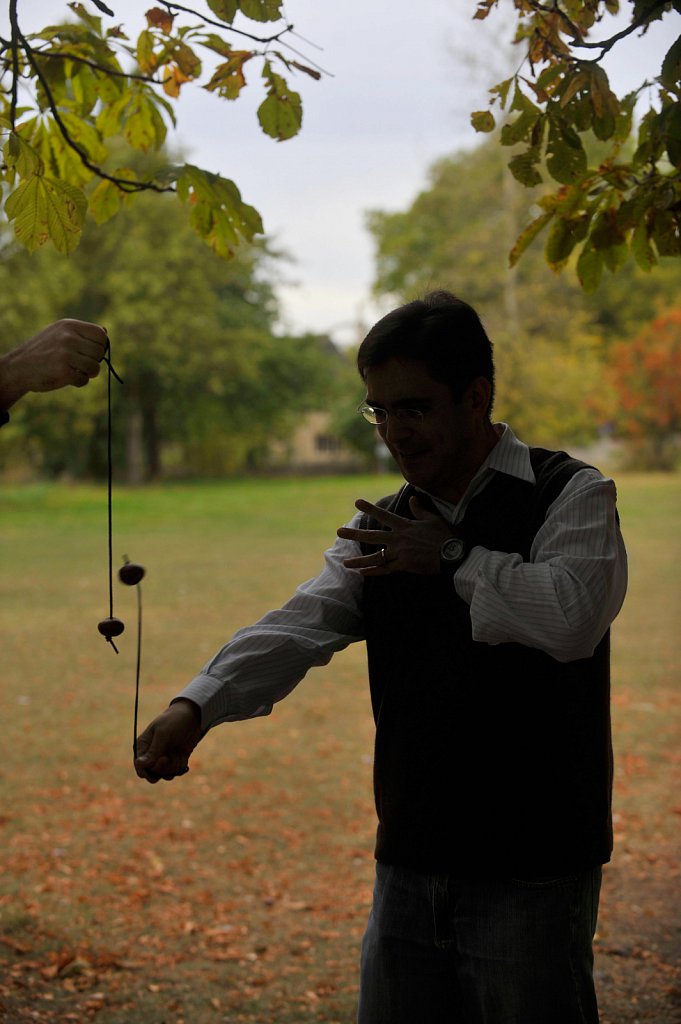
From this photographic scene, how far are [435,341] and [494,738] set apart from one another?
2.99 feet

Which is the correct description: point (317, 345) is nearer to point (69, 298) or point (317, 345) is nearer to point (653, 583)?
point (69, 298)

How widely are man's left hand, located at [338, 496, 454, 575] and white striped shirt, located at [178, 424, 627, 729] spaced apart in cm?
8

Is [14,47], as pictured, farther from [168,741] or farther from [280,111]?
[168,741]

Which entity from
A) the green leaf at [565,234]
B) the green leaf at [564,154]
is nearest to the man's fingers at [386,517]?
the green leaf at [564,154]

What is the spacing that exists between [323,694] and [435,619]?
9.44m

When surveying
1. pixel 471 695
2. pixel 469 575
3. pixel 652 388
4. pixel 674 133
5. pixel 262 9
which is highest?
pixel 652 388

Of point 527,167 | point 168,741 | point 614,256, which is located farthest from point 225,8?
point 168,741

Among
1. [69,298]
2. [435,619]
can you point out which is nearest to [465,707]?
[435,619]

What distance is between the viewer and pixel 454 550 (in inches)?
→ 94.2

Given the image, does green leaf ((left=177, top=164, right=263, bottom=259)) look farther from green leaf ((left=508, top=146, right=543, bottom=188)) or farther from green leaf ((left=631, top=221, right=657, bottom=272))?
green leaf ((left=631, top=221, right=657, bottom=272))

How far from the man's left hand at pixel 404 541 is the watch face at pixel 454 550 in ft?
0.05

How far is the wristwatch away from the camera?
2.38m

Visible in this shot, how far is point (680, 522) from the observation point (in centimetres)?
2786

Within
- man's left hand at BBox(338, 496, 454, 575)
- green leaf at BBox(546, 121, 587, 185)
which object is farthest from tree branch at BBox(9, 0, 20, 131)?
man's left hand at BBox(338, 496, 454, 575)
